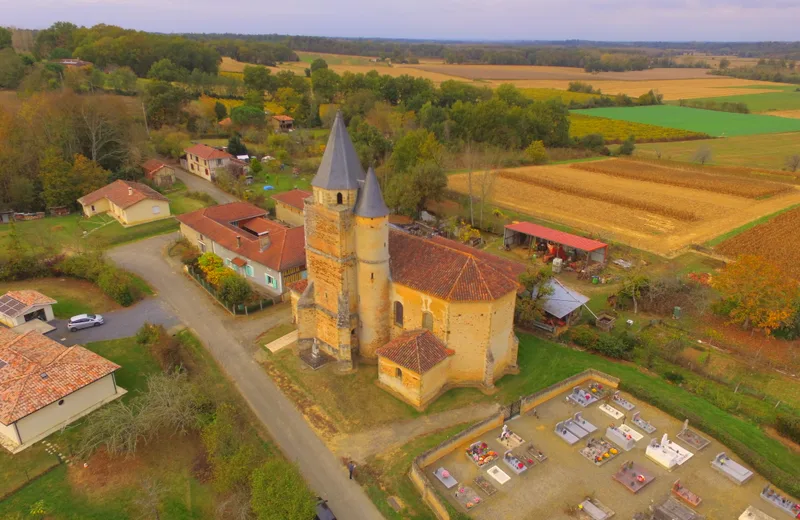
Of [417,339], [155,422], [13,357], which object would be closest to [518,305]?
[417,339]

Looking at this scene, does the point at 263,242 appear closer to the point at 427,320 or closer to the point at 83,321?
the point at 83,321

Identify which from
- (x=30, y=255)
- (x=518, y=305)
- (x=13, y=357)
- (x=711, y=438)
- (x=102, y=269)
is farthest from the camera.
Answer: (x=30, y=255)

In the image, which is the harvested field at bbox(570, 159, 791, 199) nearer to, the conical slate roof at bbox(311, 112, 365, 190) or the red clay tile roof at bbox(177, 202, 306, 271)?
the red clay tile roof at bbox(177, 202, 306, 271)

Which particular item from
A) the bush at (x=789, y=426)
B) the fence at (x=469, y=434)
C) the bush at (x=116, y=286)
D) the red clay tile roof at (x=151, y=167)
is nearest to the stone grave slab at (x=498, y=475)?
the fence at (x=469, y=434)

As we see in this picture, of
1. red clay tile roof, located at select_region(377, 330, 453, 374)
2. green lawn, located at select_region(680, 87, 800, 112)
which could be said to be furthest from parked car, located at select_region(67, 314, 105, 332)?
green lawn, located at select_region(680, 87, 800, 112)

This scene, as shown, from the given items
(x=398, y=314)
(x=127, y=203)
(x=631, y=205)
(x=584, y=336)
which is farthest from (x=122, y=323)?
(x=631, y=205)

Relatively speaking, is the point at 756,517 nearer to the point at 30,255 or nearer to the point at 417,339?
the point at 417,339

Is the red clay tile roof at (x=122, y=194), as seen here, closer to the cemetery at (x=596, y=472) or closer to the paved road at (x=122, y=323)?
the paved road at (x=122, y=323)
